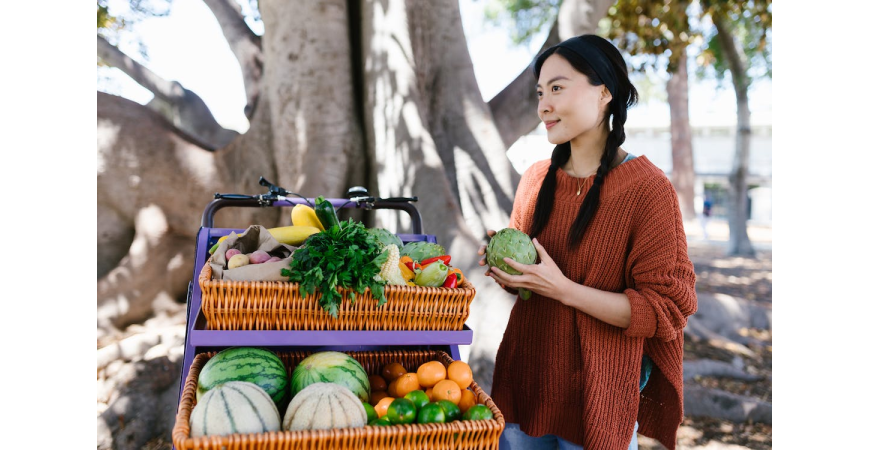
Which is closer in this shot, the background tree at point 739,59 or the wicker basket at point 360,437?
the wicker basket at point 360,437

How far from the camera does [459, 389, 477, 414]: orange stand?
171cm

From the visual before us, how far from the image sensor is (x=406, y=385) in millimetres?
1795

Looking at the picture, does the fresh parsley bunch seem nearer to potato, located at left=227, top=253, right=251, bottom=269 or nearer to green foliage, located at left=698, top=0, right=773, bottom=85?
potato, located at left=227, top=253, right=251, bottom=269

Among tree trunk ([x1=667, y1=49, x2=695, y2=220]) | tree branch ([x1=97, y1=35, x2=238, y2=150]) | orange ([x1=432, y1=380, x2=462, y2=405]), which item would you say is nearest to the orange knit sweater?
orange ([x1=432, y1=380, x2=462, y2=405])

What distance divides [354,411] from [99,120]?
14.6ft

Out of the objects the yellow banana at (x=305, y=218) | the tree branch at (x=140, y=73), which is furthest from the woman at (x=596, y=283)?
the tree branch at (x=140, y=73)

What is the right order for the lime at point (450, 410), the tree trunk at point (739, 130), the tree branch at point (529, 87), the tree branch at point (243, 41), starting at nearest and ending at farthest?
1. the lime at point (450, 410)
2. the tree branch at point (529, 87)
3. the tree branch at point (243, 41)
4. the tree trunk at point (739, 130)

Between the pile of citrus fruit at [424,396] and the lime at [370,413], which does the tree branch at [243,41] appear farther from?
the lime at [370,413]

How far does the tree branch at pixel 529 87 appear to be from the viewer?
5219 millimetres

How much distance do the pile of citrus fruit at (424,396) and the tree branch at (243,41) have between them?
4.75 meters

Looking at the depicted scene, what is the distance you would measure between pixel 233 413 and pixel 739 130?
12508mm

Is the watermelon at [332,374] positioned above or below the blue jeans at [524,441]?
above

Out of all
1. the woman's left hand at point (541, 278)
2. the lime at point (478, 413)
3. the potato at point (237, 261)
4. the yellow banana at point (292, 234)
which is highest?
the yellow banana at point (292, 234)

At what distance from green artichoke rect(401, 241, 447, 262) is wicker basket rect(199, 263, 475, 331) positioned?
0.37 metres
